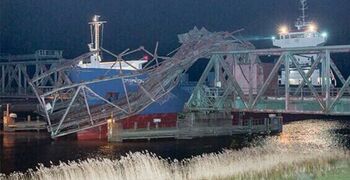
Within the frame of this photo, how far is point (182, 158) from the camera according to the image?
140 ft

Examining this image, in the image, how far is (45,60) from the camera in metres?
109

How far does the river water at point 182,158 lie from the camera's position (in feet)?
89.8

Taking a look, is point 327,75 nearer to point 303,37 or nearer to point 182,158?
point 182,158

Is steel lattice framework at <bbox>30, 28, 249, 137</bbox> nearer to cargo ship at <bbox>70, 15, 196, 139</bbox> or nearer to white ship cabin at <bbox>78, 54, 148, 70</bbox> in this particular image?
cargo ship at <bbox>70, 15, 196, 139</bbox>

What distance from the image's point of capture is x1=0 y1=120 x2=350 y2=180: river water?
89.8ft

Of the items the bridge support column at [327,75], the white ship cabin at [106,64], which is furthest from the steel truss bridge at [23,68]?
the bridge support column at [327,75]

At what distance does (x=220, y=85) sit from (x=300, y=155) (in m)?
26.5

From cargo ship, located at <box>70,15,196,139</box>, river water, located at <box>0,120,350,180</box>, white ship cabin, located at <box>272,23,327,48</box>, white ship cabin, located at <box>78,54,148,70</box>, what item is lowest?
river water, located at <box>0,120,350,180</box>

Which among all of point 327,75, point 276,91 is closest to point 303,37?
point 276,91

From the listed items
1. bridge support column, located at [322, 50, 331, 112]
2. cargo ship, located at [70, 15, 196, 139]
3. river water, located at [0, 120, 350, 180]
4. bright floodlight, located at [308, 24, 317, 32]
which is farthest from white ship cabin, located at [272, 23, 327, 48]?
bridge support column, located at [322, 50, 331, 112]

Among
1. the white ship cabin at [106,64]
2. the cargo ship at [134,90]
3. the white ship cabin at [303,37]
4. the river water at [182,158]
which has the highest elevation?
the white ship cabin at [303,37]

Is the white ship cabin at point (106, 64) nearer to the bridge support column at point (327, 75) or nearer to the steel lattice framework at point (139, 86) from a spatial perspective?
the steel lattice framework at point (139, 86)

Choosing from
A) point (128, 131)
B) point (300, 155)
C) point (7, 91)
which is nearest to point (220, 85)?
point (128, 131)

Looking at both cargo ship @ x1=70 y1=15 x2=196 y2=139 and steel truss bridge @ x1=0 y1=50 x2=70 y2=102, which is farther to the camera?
steel truss bridge @ x1=0 y1=50 x2=70 y2=102
